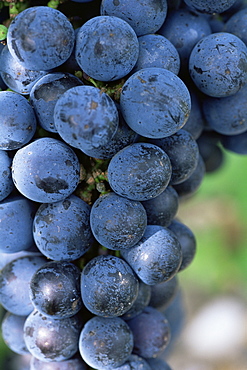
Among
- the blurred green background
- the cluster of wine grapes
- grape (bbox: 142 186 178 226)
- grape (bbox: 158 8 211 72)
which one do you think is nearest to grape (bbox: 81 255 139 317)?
the cluster of wine grapes

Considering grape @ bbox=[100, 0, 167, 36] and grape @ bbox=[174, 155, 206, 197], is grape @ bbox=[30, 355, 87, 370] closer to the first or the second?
grape @ bbox=[174, 155, 206, 197]

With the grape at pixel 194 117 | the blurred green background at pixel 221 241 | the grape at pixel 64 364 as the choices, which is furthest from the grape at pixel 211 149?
the blurred green background at pixel 221 241

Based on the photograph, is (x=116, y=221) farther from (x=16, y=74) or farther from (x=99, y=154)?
(x=16, y=74)

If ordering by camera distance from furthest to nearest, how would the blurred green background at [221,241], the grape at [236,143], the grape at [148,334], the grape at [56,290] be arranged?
the blurred green background at [221,241] < the grape at [236,143] < the grape at [148,334] < the grape at [56,290]

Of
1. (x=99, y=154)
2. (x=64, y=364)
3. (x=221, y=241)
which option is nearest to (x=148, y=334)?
(x=64, y=364)

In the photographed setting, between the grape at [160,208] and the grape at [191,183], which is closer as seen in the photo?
the grape at [160,208]

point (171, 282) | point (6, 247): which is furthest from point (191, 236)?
point (6, 247)

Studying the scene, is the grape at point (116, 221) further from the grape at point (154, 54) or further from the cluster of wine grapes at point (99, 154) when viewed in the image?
the grape at point (154, 54)
